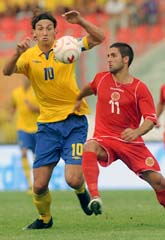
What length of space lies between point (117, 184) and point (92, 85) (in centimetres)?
1011

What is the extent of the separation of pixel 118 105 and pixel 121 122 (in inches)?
7.9

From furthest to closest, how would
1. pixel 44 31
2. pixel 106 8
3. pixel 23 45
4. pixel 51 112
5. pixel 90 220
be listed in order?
pixel 106 8 → pixel 90 220 → pixel 51 112 → pixel 44 31 → pixel 23 45

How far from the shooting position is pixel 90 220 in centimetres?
1105

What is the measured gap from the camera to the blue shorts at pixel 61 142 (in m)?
10.1

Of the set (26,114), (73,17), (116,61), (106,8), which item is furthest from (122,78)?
(106,8)

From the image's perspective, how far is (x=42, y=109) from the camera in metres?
10.4

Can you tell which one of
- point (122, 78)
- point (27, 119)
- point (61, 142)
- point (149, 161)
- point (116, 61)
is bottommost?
point (27, 119)

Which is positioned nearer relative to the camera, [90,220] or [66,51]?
[66,51]

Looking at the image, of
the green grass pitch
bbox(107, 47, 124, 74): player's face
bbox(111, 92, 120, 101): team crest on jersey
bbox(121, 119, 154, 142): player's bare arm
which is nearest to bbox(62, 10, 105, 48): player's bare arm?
bbox(107, 47, 124, 74): player's face

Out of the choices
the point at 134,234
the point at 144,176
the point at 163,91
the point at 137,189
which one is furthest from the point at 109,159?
the point at 137,189

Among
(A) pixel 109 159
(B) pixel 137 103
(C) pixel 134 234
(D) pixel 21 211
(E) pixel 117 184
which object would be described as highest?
(B) pixel 137 103

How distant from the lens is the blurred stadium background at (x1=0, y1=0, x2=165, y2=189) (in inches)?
826

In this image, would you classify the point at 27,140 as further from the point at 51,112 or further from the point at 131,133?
the point at 131,133

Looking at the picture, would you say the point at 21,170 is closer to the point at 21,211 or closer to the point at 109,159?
the point at 21,211
